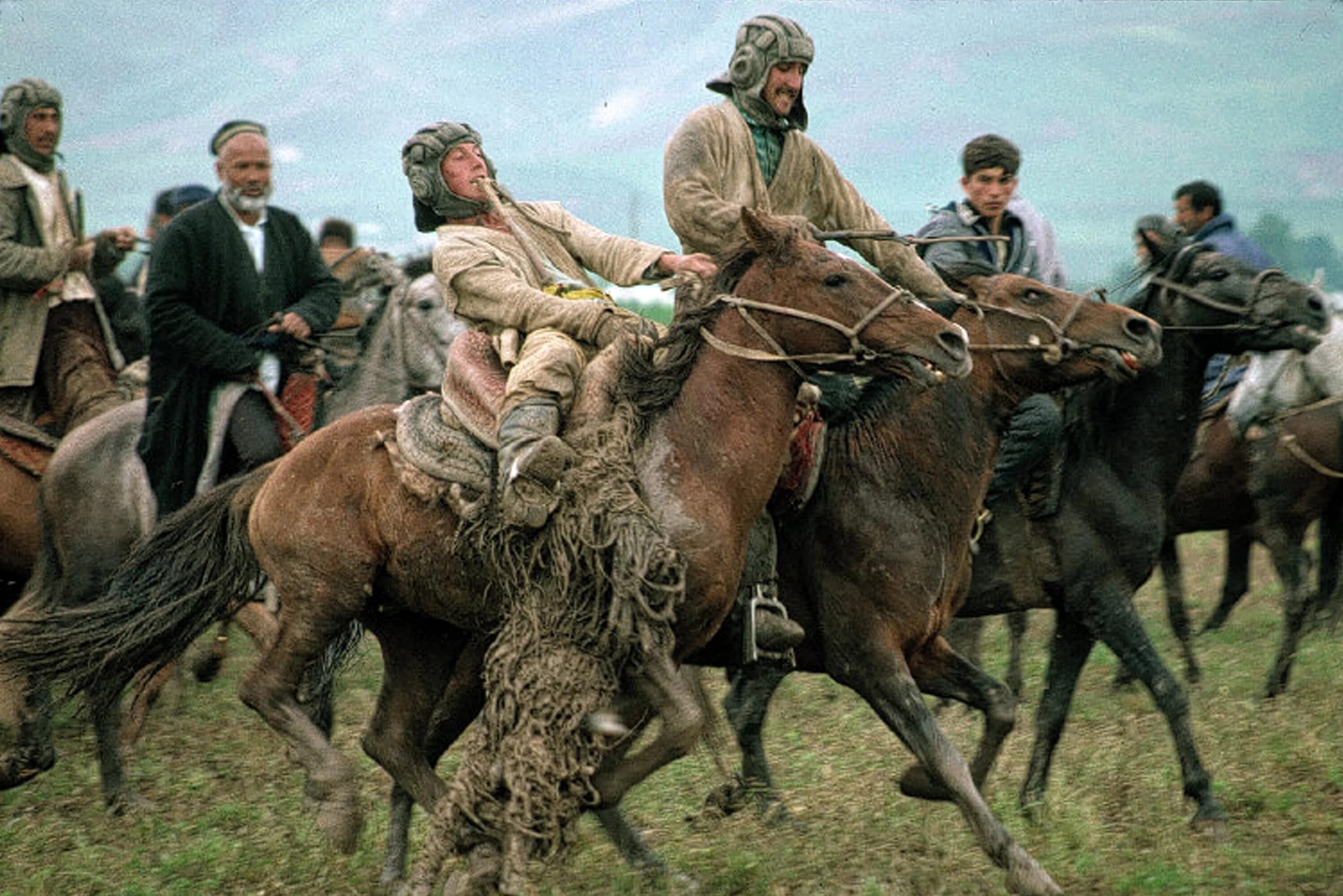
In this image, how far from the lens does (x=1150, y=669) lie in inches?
263

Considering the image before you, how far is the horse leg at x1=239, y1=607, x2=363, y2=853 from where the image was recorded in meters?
5.64

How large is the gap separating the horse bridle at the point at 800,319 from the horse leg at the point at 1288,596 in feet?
16.2

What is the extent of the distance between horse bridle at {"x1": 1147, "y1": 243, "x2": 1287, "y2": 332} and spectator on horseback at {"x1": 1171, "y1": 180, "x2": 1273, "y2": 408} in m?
3.05

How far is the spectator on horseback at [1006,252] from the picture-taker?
22.7 feet

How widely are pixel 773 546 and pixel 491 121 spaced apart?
8.87 metres

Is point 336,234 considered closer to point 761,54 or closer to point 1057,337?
point 761,54

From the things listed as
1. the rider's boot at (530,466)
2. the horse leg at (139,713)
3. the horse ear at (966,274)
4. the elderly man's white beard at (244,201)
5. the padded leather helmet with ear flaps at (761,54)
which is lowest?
the horse leg at (139,713)

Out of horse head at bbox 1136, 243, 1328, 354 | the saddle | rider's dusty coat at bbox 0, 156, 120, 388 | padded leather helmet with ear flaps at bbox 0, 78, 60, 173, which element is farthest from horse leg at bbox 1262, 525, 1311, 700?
padded leather helmet with ear flaps at bbox 0, 78, 60, 173

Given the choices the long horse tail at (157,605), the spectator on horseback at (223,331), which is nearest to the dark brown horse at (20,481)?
the spectator on horseback at (223,331)

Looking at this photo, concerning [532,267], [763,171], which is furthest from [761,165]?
[532,267]

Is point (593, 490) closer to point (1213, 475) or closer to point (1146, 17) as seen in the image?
point (1213, 475)

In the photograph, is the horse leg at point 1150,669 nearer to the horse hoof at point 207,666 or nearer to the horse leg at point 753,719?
the horse leg at point 753,719

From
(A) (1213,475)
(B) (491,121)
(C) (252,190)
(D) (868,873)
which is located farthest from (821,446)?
(B) (491,121)

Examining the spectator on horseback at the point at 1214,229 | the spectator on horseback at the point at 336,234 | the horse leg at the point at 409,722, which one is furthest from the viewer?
the spectator on horseback at the point at 336,234
